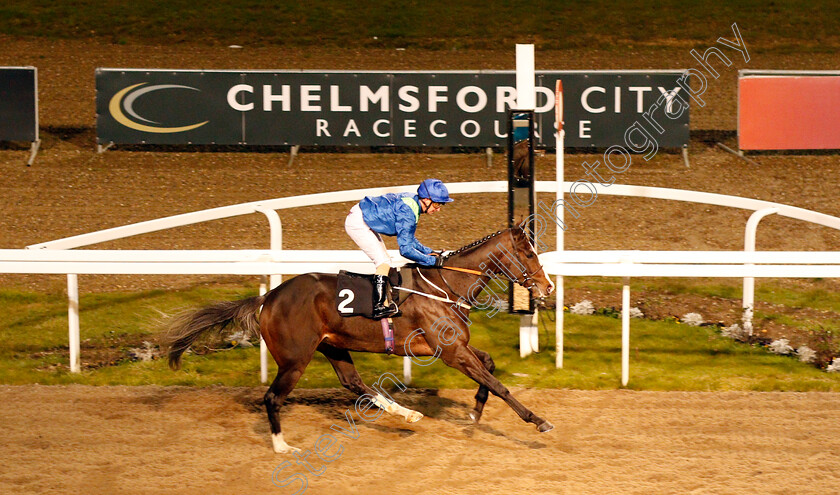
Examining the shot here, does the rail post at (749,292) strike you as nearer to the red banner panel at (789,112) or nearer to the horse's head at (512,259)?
the horse's head at (512,259)

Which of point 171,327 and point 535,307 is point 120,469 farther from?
point 535,307

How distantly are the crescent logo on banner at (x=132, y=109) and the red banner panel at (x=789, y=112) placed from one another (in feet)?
23.1

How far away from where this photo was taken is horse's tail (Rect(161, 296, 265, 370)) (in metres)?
5.60

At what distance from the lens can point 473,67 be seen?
594 inches

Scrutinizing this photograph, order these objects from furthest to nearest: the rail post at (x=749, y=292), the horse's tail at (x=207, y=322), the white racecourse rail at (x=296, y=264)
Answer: the rail post at (x=749, y=292)
the white racecourse rail at (x=296, y=264)
the horse's tail at (x=207, y=322)

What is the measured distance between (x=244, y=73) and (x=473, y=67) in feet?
15.7

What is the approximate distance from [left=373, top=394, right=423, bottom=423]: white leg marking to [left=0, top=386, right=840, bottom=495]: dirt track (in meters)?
0.13

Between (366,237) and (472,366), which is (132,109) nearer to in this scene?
(366,237)

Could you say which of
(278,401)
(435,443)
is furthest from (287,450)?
(435,443)

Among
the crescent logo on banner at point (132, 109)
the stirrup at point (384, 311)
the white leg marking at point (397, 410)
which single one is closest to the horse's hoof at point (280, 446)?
the white leg marking at point (397, 410)

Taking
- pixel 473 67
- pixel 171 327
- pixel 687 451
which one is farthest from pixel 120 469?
pixel 473 67

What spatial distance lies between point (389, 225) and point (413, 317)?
576mm

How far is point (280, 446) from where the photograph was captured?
5.17m

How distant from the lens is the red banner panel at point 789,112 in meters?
11.4
